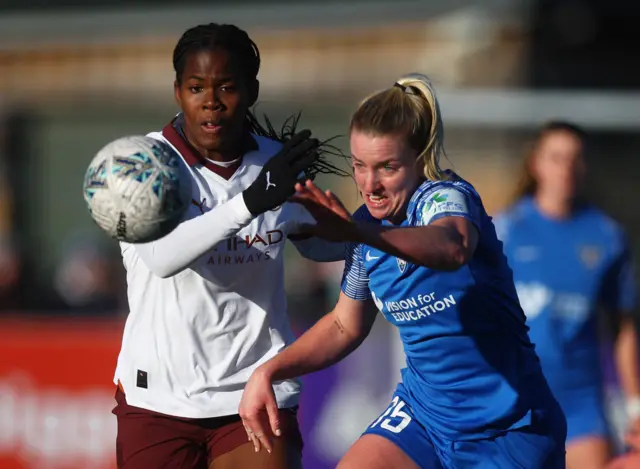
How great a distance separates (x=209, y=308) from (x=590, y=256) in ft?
10.8

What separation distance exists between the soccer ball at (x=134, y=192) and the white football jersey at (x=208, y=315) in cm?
25

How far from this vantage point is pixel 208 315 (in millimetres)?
4301

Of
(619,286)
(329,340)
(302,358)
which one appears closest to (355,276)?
(329,340)

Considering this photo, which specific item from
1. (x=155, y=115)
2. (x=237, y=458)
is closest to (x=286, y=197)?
(x=237, y=458)

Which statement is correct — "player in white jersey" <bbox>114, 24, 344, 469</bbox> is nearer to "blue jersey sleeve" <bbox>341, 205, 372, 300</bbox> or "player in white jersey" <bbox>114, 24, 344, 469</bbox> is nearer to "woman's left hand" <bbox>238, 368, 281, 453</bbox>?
"woman's left hand" <bbox>238, 368, 281, 453</bbox>

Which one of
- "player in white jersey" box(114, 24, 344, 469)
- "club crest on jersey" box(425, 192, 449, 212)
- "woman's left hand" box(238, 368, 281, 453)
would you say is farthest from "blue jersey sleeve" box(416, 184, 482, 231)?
"woman's left hand" box(238, 368, 281, 453)

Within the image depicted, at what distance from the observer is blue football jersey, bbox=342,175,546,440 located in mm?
4121

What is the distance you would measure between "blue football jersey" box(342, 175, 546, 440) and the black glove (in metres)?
0.58

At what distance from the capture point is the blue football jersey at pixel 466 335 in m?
4.12

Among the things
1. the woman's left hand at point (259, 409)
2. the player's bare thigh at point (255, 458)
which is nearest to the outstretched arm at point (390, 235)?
the woman's left hand at point (259, 409)

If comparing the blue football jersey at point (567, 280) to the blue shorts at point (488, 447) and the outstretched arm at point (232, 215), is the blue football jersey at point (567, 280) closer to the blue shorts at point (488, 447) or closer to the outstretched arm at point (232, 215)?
the blue shorts at point (488, 447)

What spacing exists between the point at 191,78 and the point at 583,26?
12.7m

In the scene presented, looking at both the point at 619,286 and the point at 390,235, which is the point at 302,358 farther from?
the point at 619,286

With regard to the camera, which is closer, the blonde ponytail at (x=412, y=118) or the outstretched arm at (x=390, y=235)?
the outstretched arm at (x=390, y=235)
